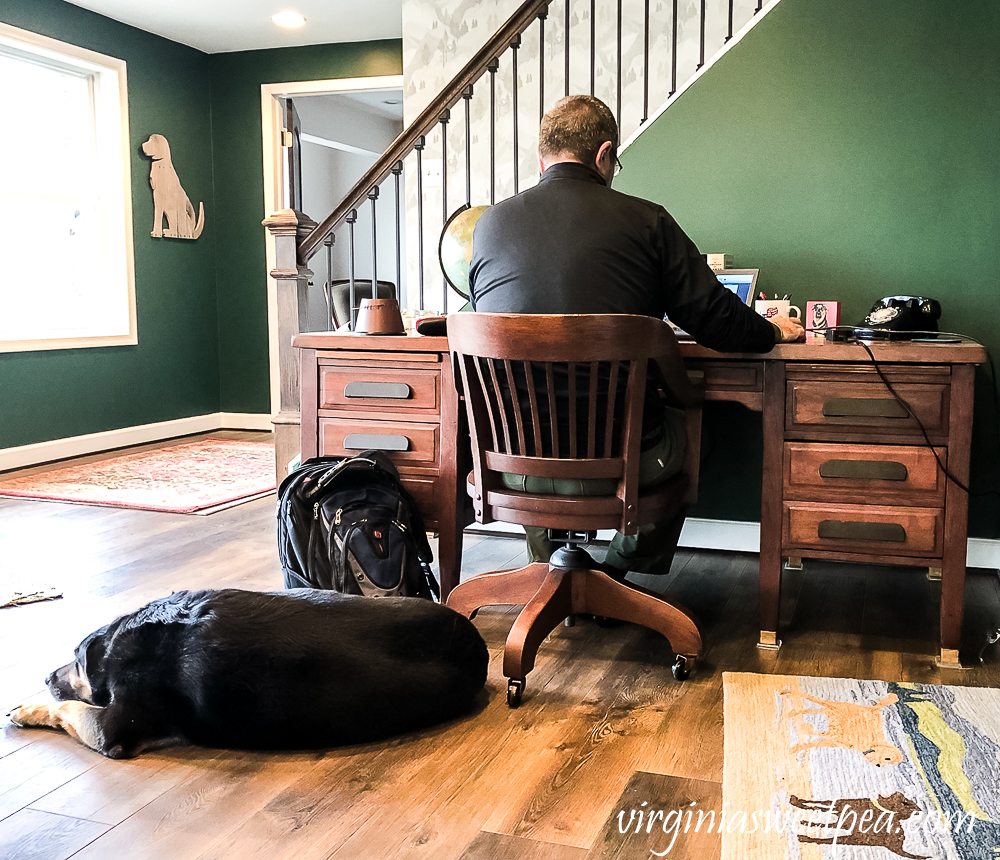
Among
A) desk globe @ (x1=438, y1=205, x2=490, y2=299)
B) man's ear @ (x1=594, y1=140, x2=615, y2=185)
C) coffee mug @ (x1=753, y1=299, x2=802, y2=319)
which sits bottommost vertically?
coffee mug @ (x1=753, y1=299, x2=802, y2=319)

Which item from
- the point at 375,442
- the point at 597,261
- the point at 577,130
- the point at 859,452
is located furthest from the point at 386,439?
the point at 859,452

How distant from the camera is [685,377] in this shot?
221cm

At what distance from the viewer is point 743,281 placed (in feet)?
9.86

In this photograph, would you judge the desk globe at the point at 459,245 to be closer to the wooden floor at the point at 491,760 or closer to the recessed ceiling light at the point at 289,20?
the wooden floor at the point at 491,760

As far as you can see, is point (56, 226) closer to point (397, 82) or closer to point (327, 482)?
point (397, 82)

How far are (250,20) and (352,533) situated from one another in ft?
14.6

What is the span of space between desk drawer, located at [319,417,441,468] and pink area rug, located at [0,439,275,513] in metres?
1.51

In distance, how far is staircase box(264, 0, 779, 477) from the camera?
314cm

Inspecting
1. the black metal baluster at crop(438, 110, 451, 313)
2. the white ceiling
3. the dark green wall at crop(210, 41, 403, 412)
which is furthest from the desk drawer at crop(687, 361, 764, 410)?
the dark green wall at crop(210, 41, 403, 412)

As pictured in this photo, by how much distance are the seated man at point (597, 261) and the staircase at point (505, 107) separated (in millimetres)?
962

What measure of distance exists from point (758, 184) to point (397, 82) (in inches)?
145

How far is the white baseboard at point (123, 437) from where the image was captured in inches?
205

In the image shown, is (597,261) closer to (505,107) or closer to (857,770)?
(857,770)

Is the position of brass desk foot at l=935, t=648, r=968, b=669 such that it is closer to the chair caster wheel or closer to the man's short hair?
the chair caster wheel
